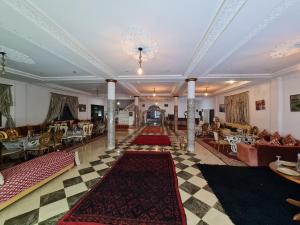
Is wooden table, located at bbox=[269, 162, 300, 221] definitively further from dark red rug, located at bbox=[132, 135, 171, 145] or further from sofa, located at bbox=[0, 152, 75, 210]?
dark red rug, located at bbox=[132, 135, 171, 145]

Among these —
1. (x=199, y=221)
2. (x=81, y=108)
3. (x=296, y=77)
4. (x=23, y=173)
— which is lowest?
(x=199, y=221)

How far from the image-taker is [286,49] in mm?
3316

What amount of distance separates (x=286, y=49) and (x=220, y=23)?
7.36 feet

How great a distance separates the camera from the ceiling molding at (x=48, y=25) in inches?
77.8

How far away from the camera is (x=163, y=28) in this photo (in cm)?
261

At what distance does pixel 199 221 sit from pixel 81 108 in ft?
38.0

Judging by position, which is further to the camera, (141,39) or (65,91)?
(65,91)

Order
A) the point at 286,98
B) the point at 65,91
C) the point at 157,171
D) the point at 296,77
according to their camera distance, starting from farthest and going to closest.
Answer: the point at 65,91, the point at 286,98, the point at 296,77, the point at 157,171

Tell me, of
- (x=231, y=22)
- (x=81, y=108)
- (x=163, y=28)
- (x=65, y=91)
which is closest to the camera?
(x=231, y=22)

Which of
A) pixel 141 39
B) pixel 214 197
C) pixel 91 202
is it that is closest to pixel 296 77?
pixel 214 197

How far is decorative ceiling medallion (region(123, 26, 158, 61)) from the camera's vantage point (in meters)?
2.73

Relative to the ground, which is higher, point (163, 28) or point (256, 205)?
point (163, 28)

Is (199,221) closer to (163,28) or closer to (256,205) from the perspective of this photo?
(256,205)

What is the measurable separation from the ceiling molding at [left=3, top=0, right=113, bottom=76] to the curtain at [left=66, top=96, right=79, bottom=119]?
729cm
